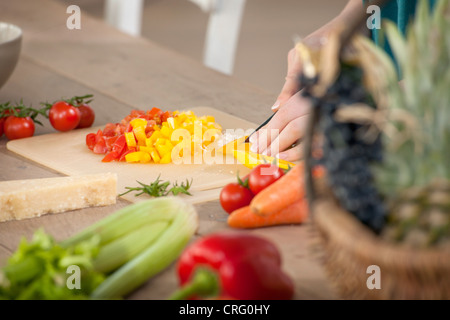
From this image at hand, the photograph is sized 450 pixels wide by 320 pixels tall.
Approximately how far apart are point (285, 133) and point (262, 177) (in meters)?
0.41

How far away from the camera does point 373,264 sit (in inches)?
39.2

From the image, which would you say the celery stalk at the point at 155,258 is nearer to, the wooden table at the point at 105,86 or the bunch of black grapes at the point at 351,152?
the wooden table at the point at 105,86

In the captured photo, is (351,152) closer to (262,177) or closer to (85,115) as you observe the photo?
(262,177)

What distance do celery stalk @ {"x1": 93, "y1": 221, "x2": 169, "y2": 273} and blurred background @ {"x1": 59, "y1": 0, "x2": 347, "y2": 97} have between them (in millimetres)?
4481

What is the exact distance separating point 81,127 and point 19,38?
1.30 feet

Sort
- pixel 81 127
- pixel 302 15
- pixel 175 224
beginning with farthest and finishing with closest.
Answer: pixel 302 15
pixel 81 127
pixel 175 224

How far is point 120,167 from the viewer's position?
1957 mm

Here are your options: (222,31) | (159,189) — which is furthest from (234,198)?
(222,31)

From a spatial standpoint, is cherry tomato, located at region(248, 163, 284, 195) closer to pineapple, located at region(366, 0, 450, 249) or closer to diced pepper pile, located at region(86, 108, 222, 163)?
diced pepper pile, located at region(86, 108, 222, 163)

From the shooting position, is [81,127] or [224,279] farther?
[81,127]

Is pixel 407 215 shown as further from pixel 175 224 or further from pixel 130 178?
pixel 130 178

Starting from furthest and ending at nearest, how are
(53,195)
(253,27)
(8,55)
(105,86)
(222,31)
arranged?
1. (253,27)
2. (222,31)
3. (105,86)
4. (8,55)
5. (53,195)

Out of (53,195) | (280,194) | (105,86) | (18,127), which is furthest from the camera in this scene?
(105,86)

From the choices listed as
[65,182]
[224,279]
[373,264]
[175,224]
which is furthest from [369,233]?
[65,182]
